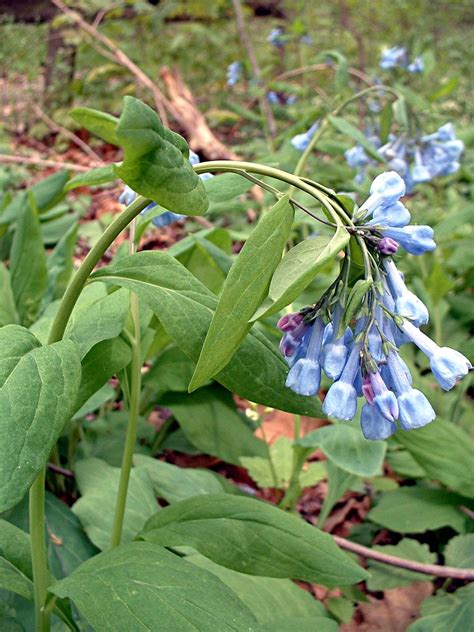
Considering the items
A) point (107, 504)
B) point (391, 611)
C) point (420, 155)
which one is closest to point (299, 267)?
point (107, 504)

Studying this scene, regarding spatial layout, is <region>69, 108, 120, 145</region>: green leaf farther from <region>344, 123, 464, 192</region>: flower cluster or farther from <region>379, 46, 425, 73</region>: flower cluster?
<region>379, 46, 425, 73</region>: flower cluster

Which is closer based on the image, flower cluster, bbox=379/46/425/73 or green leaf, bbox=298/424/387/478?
green leaf, bbox=298/424/387/478

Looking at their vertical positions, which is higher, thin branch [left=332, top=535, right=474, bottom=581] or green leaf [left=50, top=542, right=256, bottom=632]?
green leaf [left=50, top=542, right=256, bottom=632]

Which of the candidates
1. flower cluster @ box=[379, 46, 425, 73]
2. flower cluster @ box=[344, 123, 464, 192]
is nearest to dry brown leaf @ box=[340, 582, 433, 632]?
flower cluster @ box=[344, 123, 464, 192]

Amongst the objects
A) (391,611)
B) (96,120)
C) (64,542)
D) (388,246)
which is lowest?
(391,611)

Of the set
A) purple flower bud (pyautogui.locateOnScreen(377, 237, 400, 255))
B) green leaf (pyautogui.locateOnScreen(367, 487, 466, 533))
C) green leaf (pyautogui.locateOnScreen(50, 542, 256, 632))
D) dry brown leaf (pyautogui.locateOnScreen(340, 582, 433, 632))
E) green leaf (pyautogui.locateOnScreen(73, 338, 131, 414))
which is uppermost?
purple flower bud (pyautogui.locateOnScreen(377, 237, 400, 255))

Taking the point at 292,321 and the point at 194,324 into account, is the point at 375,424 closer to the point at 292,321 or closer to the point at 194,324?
the point at 292,321
